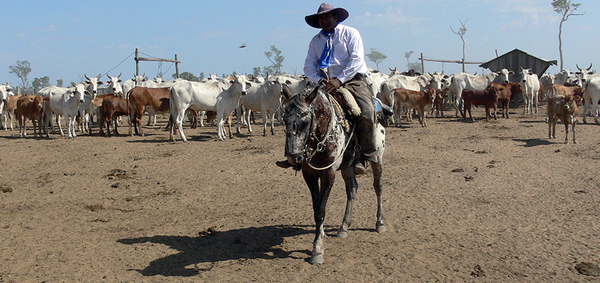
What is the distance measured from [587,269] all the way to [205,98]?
511 inches

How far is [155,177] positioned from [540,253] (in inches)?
297

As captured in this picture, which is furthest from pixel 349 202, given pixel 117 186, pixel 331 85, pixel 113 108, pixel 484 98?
pixel 484 98

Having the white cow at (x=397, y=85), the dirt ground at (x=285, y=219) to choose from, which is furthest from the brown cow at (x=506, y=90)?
the dirt ground at (x=285, y=219)

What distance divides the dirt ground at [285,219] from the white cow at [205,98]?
344 cm

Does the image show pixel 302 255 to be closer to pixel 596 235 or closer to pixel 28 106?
pixel 596 235

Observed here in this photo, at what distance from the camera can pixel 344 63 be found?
5078 mm

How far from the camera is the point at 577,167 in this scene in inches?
341

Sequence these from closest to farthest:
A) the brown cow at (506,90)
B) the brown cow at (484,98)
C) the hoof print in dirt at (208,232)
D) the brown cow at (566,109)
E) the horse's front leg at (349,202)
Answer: the horse's front leg at (349,202) < the hoof print in dirt at (208,232) < the brown cow at (566,109) < the brown cow at (484,98) < the brown cow at (506,90)

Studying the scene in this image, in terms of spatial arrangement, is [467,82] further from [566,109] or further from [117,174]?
[117,174]

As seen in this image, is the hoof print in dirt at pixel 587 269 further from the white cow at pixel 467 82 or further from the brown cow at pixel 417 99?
the white cow at pixel 467 82

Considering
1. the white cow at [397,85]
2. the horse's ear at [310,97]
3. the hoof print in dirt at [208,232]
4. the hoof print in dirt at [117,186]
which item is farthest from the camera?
the white cow at [397,85]

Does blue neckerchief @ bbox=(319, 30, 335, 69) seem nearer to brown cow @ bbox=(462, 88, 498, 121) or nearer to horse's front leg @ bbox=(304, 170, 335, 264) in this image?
horse's front leg @ bbox=(304, 170, 335, 264)

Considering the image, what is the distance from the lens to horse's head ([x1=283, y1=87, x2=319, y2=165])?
4078 mm

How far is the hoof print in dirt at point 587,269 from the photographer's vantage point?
404 cm
